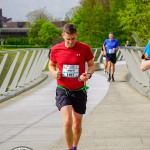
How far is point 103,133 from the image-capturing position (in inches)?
285

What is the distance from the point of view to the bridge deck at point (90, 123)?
21.6ft

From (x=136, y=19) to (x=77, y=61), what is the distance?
28.3 meters

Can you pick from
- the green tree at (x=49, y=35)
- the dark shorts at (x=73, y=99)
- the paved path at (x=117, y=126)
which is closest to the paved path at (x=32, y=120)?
the paved path at (x=117, y=126)

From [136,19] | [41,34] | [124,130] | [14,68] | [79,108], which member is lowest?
[41,34]

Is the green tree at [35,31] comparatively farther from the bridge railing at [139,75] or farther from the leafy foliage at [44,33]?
the bridge railing at [139,75]

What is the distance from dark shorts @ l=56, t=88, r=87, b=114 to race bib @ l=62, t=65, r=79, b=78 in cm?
18

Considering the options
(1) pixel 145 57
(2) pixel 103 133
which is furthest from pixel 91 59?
(2) pixel 103 133

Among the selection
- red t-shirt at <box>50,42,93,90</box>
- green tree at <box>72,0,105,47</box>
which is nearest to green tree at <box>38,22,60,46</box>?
green tree at <box>72,0,105,47</box>

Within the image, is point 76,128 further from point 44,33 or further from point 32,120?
point 44,33

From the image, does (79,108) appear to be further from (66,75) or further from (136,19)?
(136,19)

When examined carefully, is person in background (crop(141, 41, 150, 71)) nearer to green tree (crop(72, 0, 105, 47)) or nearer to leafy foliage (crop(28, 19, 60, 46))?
green tree (crop(72, 0, 105, 47))

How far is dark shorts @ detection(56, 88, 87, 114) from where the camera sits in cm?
571

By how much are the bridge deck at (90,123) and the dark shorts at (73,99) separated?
2.34 feet

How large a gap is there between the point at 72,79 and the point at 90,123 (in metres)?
2.59
